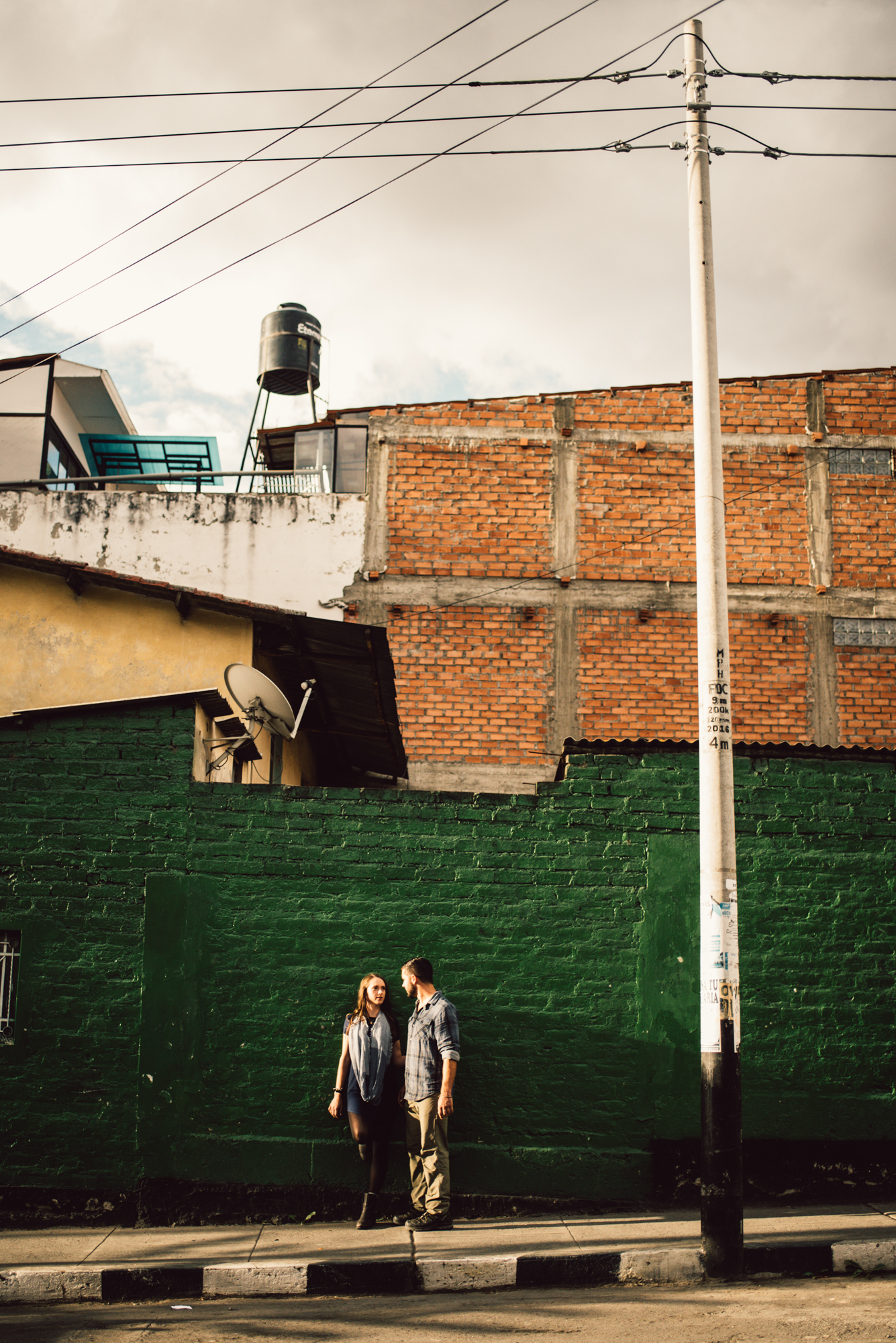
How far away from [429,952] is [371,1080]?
3.19 feet

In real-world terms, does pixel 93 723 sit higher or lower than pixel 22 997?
higher

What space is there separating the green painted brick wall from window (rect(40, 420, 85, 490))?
11.5 meters

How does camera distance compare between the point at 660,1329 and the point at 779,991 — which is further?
the point at 779,991

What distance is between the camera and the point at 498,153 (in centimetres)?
948

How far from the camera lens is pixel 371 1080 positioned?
662 centimetres

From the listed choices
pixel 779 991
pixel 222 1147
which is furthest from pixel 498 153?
pixel 222 1147

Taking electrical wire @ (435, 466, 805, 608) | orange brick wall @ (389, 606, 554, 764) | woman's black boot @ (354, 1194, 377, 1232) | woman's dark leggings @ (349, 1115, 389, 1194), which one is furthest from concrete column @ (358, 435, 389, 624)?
woman's black boot @ (354, 1194, 377, 1232)

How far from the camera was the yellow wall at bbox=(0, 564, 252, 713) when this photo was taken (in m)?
9.63

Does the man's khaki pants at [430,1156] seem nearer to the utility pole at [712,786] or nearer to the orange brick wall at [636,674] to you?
the utility pole at [712,786]

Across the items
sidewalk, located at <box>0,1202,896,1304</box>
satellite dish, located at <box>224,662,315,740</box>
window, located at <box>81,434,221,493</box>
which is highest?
window, located at <box>81,434,221,493</box>

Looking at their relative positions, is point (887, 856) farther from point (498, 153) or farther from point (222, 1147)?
point (498, 153)

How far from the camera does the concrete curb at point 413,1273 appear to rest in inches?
221

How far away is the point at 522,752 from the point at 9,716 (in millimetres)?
7826

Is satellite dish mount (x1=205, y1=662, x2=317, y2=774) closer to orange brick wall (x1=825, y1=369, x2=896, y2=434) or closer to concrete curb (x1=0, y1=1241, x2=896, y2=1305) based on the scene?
concrete curb (x1=0, y1=1241, x2=896, y2=1305)
